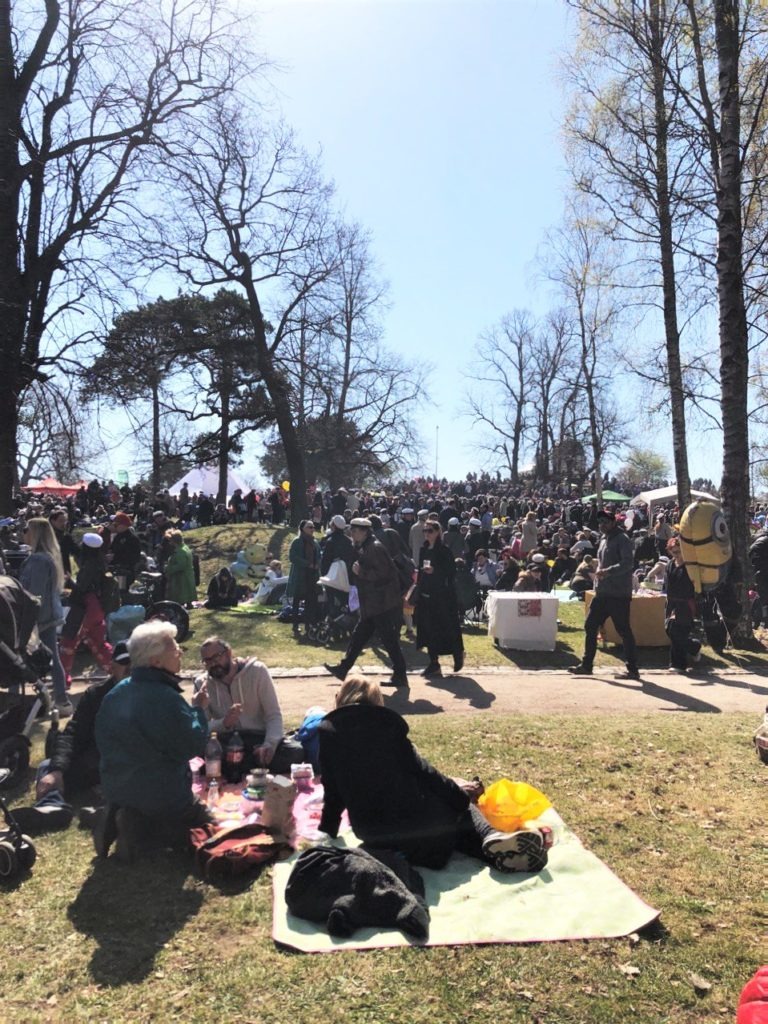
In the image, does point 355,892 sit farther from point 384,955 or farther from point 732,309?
point 732,309

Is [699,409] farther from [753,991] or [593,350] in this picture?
[593,350]

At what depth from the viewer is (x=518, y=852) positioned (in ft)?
12.7

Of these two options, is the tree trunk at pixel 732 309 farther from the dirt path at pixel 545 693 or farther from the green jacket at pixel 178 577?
the green jacket at pixel 178 577

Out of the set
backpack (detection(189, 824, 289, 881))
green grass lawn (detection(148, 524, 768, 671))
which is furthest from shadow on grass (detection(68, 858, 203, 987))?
green grass lawn (detection(148, 524, 768, 671))

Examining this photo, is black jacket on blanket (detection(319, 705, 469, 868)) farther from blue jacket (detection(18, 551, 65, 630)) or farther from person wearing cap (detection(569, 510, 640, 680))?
person wearing cap (detection(569, 510, 640, 680))

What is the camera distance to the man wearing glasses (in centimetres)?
515

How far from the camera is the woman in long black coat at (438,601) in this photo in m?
8.75

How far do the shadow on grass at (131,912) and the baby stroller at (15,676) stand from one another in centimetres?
163

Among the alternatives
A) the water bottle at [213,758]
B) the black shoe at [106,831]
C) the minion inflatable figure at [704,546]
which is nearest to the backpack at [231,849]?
the black shoe at [106,831]

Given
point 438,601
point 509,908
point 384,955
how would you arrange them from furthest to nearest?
point 438,601, point 509,908, point 384,955

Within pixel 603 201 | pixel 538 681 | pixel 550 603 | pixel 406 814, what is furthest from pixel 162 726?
pixel 603 201

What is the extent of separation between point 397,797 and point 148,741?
1.34 metres

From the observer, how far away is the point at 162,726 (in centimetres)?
398

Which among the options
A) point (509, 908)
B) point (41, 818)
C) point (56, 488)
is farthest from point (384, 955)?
point (56, 488)
